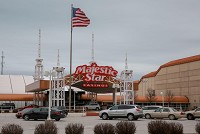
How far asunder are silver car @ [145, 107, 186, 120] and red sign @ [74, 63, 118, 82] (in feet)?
60.1

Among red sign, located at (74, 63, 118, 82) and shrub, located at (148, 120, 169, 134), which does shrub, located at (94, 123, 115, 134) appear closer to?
shrub, located at (148, 120, 169, 134)

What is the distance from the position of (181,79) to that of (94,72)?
49691 mm

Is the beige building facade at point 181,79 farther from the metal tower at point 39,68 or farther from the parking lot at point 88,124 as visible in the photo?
the parking lot at point 88,124

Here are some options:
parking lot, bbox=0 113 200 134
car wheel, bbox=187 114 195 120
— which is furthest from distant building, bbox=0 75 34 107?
car wheel, bbox=187 114 195 120

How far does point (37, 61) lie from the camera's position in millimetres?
77312

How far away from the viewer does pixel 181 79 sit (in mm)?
99812

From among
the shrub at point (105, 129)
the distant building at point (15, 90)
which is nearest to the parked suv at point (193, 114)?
the shrub at point (105, 129)

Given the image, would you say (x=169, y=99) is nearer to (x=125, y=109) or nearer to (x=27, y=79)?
(x=27, y=79)

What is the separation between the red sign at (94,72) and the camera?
55.6 metres

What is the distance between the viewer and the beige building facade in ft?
309

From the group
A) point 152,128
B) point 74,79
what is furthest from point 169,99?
point 152,128

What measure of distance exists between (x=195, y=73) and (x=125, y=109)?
62.6 meters

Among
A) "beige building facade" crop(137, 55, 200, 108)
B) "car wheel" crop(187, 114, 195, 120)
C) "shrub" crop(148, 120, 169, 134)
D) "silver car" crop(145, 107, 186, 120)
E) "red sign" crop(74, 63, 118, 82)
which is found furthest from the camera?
"beige building facade" crop(137, 55, 200, 108)

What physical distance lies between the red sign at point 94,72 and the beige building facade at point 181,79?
42766 mm
